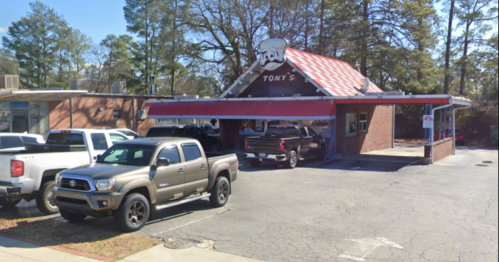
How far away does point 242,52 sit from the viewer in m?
38.2

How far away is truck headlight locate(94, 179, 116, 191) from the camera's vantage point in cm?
741

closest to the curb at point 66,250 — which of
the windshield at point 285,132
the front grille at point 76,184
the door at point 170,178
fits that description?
the front grille at point 76,184

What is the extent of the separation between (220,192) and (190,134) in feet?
42.0

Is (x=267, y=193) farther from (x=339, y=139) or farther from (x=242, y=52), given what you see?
(x=242, y=52)

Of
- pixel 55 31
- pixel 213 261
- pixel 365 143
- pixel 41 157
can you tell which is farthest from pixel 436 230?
pixel 55 31

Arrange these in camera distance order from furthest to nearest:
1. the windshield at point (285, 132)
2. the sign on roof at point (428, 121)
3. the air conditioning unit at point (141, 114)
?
1. the air conditioning unit at point (141, 114)
2. the sign on roof at point (428, 121)
3. the windshield at point (285, 132)

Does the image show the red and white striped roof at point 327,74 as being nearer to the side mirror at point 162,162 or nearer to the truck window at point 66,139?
the truck window at point 66,139

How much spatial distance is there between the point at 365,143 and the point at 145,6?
1043 inches

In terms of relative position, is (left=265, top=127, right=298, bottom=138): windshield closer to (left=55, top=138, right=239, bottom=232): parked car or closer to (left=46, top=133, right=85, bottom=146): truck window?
(left=55, top=138, right=239, bottom=232): parked car

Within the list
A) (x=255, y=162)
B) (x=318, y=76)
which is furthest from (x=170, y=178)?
(x=318, y=76)

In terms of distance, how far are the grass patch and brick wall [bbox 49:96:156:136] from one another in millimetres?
19759

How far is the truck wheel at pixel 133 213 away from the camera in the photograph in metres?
7.63

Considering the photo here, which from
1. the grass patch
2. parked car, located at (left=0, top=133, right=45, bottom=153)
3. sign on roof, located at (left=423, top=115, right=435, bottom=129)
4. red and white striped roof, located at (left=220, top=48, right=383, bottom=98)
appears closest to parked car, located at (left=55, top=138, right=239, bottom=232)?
the grass patch

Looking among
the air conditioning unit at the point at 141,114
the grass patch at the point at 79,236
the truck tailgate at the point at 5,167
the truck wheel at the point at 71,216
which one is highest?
the air conditioning unit at the point at 141,114
